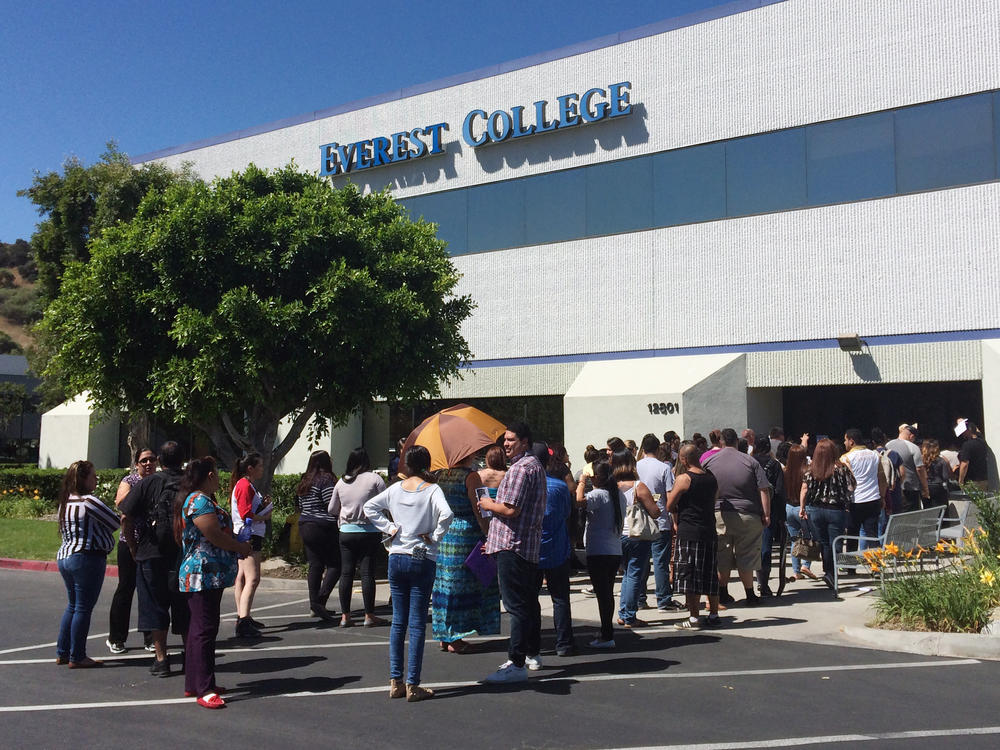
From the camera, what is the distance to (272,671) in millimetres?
7801

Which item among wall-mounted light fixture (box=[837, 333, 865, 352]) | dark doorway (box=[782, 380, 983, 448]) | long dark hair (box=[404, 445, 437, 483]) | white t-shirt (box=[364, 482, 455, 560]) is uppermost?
wall-mounted light fixture (box=[837, 333, 865, 352])

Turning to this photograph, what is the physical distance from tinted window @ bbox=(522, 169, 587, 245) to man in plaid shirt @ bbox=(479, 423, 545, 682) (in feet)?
54.6

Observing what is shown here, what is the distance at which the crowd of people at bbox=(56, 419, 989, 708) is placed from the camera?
6875 mm

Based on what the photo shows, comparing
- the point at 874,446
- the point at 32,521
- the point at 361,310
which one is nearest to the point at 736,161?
the point at 874,446

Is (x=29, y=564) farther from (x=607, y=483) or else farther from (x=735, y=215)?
(x=735, y=215)

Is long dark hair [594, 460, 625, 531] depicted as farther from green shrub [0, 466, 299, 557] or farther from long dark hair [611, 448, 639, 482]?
green shrub [0, 466, 299, 557]

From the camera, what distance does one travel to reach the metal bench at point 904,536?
10500 millimetres

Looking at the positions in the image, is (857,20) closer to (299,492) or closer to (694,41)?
(694,41)

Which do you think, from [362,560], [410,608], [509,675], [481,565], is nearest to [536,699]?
[509,675]

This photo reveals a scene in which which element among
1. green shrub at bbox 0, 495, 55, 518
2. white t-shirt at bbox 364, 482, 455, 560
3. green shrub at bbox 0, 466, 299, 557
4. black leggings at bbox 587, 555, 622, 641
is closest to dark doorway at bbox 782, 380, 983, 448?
green shrub at bbox 0, 466, 299, 557

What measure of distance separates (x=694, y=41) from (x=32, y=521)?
18838mm

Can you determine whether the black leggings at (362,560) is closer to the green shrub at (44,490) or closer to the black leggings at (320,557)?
the black leggings at (320,557)

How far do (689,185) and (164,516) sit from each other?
16843 millimetres

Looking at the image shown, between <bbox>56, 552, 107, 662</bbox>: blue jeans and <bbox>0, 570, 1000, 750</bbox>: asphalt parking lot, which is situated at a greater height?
<bbox>56, 552, 107, 662</bbox>: blue jeans
